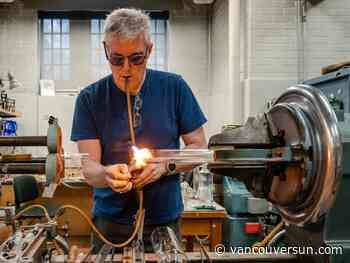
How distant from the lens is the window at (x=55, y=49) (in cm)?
541

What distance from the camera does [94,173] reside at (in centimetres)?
126

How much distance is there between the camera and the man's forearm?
4.05 feet

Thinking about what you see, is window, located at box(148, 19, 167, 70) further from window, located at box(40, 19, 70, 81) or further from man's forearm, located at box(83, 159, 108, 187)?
man's forearm, located at box(83, 159, 108, 187)

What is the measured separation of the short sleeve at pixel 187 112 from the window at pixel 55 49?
4210 millimetres

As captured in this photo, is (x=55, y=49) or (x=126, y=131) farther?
(x=55, y=49)

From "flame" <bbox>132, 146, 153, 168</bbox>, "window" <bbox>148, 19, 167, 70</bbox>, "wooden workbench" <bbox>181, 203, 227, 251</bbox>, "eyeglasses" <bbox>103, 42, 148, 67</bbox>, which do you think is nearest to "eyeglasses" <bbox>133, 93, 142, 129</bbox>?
"eyeglasses" <bbox>103, 42, 148, 67</bbox>

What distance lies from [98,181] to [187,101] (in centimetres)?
41

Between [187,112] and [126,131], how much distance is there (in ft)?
0.71

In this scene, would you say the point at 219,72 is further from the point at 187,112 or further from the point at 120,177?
the point at 120,177

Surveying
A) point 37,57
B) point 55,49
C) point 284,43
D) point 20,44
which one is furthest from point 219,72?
point 20,44

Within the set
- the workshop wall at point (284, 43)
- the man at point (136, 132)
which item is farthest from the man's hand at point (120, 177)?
the workshop wall at point (284, 43)

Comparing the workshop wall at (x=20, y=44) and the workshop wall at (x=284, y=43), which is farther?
the workshop wall at (x=20, y=44)

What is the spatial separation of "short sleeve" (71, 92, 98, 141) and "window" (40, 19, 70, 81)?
13.7ft

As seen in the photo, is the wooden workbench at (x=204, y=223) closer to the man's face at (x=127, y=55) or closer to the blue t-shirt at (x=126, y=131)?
the blue t-shirt at (x=126, y=131)
